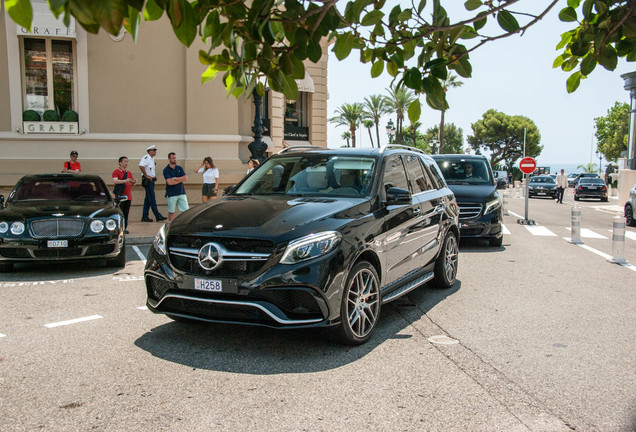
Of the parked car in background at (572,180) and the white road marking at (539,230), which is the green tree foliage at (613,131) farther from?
the white road marking at (539,230)

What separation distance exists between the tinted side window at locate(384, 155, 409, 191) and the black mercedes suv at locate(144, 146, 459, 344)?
0.9 inches

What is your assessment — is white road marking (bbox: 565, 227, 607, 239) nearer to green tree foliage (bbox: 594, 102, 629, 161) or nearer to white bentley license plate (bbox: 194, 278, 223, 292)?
white bentley license plate (bbox: 194, 278, 223, 292)

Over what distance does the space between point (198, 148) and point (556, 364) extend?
15245 mm

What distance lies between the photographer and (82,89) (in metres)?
17.5

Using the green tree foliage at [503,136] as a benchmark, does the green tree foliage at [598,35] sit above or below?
below

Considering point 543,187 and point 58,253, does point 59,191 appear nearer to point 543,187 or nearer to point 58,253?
point 58,253

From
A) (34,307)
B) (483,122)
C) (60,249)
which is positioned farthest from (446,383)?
(483,122)

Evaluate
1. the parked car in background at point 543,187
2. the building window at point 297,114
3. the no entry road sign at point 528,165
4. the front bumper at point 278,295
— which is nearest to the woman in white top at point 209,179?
the front bumper at point 278,295

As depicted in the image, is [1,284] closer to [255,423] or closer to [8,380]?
[8,380]

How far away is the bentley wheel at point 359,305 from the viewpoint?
4.90 meters

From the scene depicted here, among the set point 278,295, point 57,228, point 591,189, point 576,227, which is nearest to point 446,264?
point 278,295

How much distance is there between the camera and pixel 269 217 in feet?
16.7

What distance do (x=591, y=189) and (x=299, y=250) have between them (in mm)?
37960

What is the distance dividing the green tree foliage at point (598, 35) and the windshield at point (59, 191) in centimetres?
790
